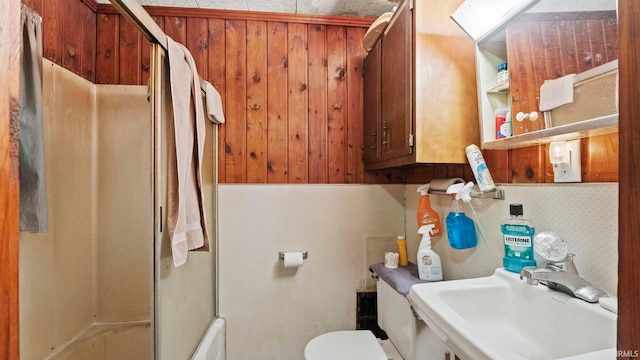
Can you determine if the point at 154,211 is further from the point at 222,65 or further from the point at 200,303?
the point at 222,65

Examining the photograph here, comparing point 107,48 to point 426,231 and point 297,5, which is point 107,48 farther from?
point 426,231

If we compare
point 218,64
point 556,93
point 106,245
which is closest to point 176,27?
point 218,64

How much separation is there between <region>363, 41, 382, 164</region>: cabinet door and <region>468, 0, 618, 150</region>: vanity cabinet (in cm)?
60

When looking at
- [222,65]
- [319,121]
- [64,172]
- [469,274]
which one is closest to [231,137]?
[222,65]

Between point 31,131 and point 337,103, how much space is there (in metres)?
1.49

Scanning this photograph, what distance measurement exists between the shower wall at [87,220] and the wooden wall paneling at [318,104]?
95 centimetres

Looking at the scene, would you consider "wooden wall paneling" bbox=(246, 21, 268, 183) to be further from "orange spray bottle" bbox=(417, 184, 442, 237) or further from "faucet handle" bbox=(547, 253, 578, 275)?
"faucet handle" bbox=(547, 253, 578, 275)

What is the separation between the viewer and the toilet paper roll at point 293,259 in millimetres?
1737

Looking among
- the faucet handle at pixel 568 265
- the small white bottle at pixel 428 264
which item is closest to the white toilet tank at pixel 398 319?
the small white bottle at pixel 428 264

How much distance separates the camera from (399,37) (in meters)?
1.27

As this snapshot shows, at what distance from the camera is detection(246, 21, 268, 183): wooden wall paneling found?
1.81 meters

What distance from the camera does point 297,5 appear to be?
1.72 meters

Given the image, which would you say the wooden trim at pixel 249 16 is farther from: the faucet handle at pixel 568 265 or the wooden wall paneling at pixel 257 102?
the faucet handle at pixel 568 265

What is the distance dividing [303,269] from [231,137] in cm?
97
